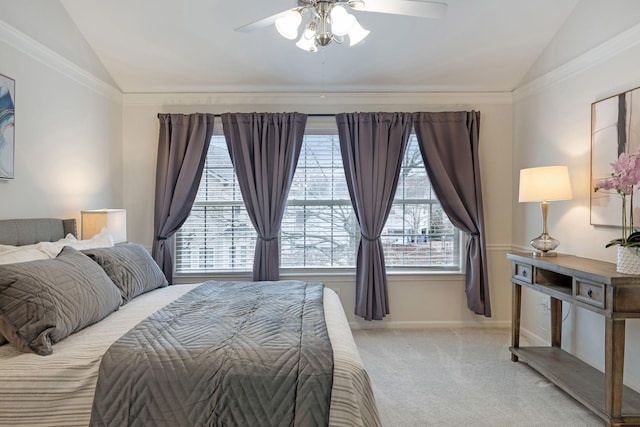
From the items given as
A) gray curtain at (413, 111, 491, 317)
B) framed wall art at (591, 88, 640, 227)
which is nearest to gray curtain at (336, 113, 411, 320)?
gray curtain at (413, 111, 491, 317)

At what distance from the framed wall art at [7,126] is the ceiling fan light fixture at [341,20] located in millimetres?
2174

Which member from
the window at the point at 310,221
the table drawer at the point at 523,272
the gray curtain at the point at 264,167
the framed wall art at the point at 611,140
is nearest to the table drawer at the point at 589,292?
the table drawer at the point at 523,272

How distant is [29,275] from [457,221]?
3.53 meters

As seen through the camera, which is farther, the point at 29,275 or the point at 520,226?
the point at 520,226

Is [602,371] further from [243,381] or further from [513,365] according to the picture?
[243,381]

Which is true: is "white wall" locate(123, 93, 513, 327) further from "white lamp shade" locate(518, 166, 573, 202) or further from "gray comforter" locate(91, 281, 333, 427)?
"gray comforter" locate(91, 281, 333, 427)

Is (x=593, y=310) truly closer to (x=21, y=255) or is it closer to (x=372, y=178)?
(x=372, y=178)

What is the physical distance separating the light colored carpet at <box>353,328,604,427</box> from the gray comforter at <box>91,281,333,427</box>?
1034 mm

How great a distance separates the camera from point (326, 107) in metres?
3.97

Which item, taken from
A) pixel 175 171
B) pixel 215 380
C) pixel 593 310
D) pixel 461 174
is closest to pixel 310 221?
pixel 175 171

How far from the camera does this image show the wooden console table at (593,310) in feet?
6.66

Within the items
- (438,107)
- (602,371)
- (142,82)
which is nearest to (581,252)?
(602,371)

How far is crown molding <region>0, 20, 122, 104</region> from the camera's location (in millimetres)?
2479

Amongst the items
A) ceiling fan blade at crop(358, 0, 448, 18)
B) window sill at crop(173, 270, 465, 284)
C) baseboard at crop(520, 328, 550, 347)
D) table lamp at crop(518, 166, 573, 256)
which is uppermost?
ceiling fan blade at crop(358, 0, 448, 18)
